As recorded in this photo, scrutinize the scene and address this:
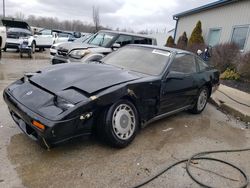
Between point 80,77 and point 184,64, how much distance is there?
7.48 ft

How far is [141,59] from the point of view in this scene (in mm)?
4602

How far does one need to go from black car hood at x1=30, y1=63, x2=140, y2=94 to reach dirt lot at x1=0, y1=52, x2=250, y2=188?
735mm

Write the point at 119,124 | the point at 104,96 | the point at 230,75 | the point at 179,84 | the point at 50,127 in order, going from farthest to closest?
1. the point at 230,75
2. the point at 179,84
3. the point at 119,124
4. the point at 104,96
5. the point at 50,127

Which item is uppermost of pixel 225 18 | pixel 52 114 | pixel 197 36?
pixel 225 18

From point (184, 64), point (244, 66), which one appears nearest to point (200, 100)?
point (184, 64)

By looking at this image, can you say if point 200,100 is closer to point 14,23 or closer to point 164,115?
point 164,115

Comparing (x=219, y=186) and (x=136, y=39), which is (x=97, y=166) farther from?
(x=136, y=39)

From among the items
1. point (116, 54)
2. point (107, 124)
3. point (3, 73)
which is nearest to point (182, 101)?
point (116, 54)

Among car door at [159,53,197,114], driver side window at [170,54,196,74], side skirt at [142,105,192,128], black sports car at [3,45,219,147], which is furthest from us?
driver side window at [170,54,196,74]

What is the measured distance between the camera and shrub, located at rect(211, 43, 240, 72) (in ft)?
34.9

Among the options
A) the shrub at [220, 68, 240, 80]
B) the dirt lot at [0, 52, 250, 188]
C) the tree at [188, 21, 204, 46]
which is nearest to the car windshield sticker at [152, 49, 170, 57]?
the dirt lot at [0, 52, 250, 188]

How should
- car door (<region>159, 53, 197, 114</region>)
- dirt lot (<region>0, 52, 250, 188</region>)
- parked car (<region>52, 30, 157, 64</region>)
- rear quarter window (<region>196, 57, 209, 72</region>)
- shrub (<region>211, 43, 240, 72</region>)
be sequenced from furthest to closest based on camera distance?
shrub (<region>211, 43, 240, 72</region>) → parked car (<region>52, 30, 157, 64</region>) → rear quarter window (<region>196, 57, 209, 72</region>) → car door (<region>159, 53, 197, 114</region>) → dirt lot (<region>0, 52, 250, 188</region>)

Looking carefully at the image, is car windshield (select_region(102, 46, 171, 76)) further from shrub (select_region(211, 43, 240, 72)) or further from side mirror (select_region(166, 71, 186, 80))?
shrub (select_region(211, 43, 240, 72))

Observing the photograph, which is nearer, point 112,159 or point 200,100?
point 112,159
